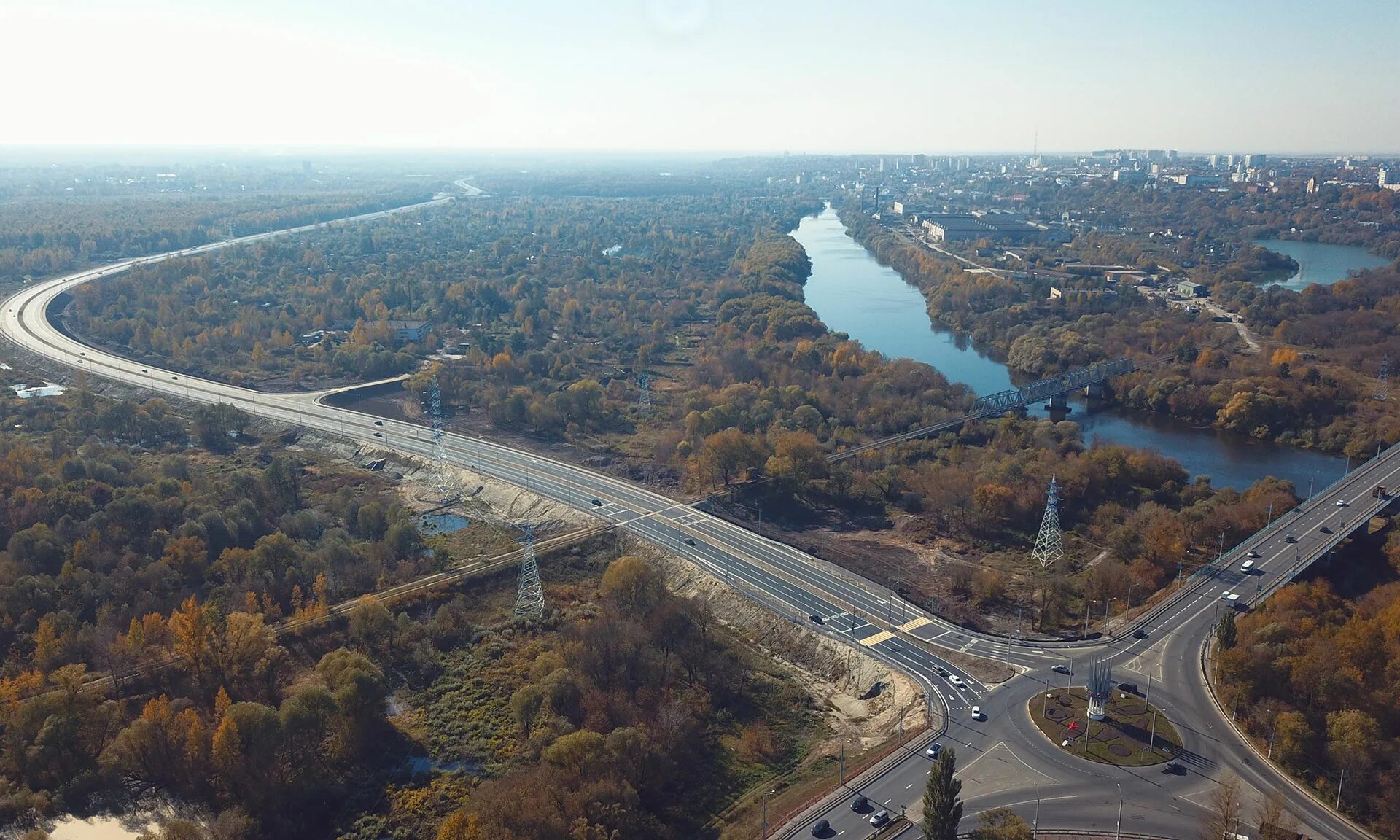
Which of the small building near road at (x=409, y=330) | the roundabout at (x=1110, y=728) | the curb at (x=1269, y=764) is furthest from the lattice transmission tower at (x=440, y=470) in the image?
the curb at (x=1269, y=764)

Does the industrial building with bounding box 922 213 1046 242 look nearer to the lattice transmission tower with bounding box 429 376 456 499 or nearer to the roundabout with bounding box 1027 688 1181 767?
the lattice transmission tower with bounding box 429 376 456 499

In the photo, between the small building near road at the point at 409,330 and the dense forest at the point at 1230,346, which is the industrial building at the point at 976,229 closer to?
the dense forest at the point at 1230,346

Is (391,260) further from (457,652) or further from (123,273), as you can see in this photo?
(457,652)

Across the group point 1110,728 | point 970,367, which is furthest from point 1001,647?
point 970,367

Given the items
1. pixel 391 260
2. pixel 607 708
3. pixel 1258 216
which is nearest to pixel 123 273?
pixel 391 260

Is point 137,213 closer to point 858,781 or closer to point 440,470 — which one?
point 440,470

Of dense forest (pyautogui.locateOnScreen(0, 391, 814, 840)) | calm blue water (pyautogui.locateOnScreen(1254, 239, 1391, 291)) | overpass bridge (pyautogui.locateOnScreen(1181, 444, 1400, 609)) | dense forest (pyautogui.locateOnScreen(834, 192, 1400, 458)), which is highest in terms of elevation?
calm blue water (pyautogui.locateOnScreen(1254, 239, 1391, 291))

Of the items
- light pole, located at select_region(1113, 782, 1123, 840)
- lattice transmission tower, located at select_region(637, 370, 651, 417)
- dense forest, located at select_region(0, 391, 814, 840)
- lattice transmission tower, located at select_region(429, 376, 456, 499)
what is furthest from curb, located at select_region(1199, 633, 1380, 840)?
lattice transmission tower, located at select_region(637, 370, 651, 417)
